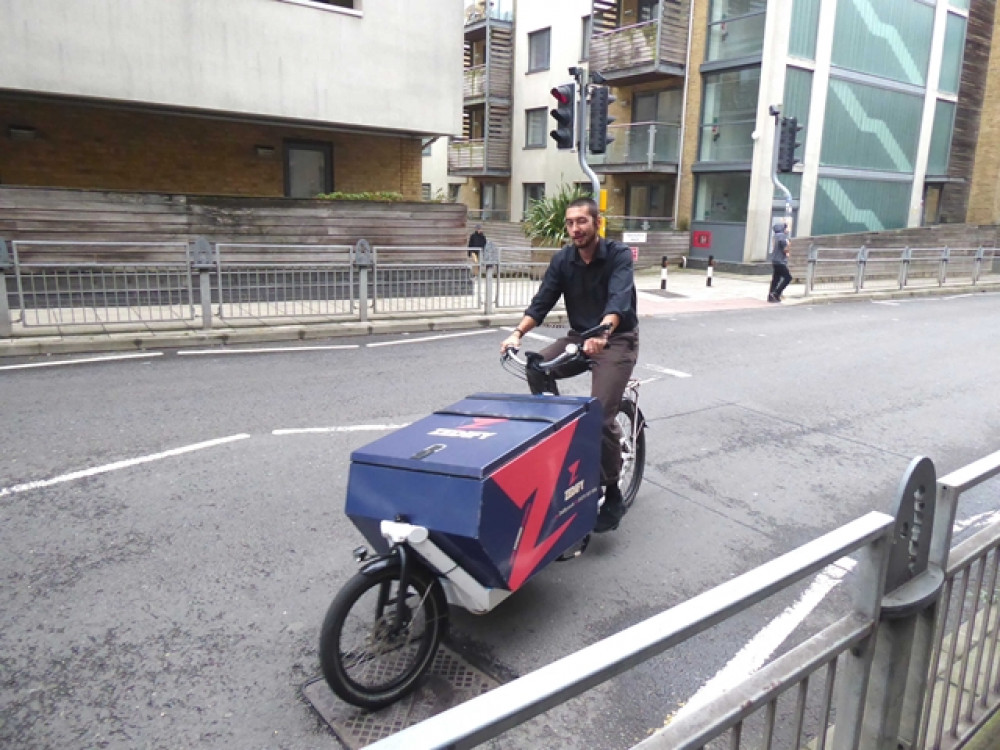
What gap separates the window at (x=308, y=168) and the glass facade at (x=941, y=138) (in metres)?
22.7

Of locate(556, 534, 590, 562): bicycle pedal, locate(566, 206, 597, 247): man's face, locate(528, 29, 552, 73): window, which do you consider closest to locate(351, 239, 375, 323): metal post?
locate(566, 206, 597, 247): man's face

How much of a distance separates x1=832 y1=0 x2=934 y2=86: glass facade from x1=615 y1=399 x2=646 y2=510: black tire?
2390 cm

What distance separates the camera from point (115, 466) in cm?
564

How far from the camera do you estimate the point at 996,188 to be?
29.7 meters

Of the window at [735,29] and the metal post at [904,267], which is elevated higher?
the window at [735,29]

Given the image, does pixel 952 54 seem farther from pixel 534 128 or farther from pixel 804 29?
pixel 534 128

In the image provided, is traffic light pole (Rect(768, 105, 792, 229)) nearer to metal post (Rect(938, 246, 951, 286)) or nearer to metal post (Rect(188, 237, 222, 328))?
metal post (Rect(938, 246, 951, 286))

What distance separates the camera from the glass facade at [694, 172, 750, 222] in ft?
81.0

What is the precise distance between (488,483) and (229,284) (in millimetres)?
10266

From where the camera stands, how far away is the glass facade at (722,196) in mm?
24688

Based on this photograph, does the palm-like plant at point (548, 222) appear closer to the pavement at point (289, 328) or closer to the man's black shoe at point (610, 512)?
the pavement at point (289, 328)

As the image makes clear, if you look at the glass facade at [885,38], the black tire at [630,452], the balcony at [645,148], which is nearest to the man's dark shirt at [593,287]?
the black tire at [630,452]

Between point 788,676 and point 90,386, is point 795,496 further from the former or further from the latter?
point 90,386

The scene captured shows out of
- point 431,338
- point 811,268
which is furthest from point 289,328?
point 811,268
